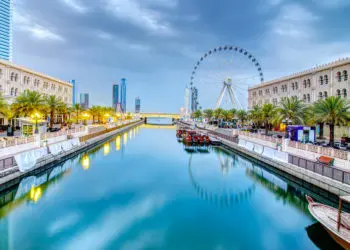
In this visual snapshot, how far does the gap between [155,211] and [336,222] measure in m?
10.8

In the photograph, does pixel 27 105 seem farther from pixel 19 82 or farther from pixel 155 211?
pixel 155 211

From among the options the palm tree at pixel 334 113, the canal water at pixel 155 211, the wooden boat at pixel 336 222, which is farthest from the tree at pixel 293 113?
the wooden boat at pixel 336 222

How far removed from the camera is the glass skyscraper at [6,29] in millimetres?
125037

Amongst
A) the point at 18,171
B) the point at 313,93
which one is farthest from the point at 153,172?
the point at 313,93

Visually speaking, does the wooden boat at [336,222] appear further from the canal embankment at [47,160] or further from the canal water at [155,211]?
the canal embankment at [47,160]

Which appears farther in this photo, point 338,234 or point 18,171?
point 18,171

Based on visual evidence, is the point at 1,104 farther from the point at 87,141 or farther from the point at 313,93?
the point at 313,93

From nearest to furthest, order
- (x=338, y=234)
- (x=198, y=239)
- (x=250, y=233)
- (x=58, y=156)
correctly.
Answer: (x=338, y=234), (x=198, y=239), (x=250, y=233), (x=58, y=156)

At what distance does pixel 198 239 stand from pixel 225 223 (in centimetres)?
Answer: 304

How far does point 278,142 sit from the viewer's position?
94.7 ft

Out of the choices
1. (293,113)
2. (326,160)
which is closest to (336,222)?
(326,160)

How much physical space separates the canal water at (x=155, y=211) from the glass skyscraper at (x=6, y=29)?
132m

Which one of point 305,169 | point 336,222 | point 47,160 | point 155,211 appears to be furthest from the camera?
point 47,160

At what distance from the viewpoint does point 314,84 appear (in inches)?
1859
